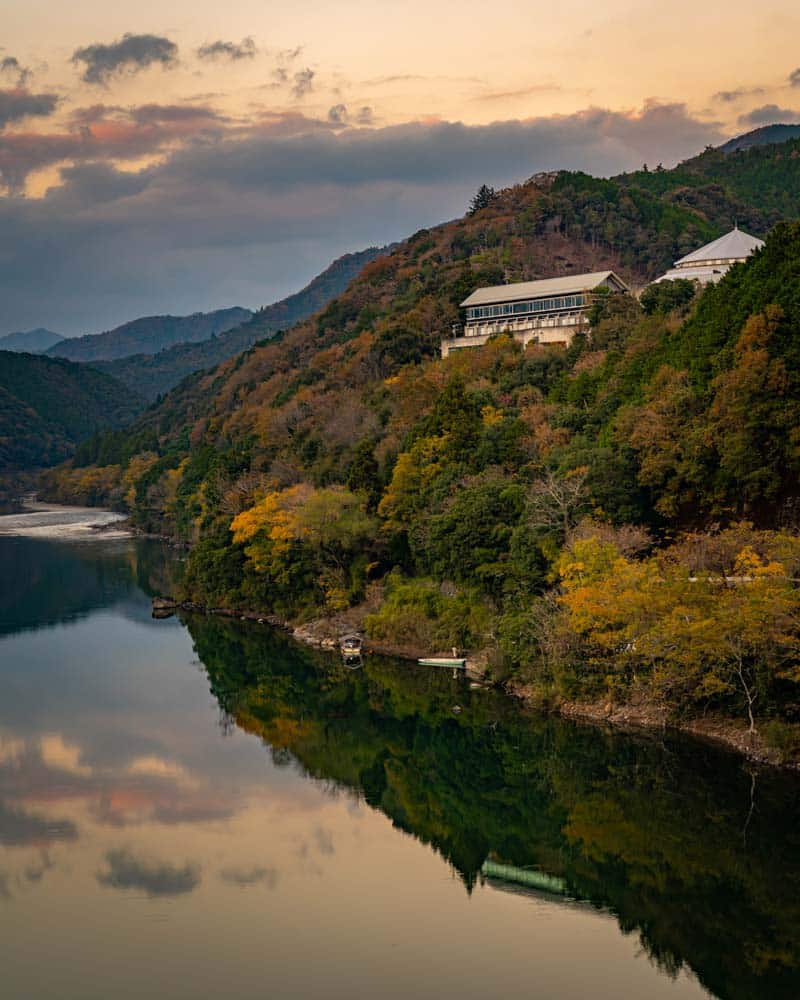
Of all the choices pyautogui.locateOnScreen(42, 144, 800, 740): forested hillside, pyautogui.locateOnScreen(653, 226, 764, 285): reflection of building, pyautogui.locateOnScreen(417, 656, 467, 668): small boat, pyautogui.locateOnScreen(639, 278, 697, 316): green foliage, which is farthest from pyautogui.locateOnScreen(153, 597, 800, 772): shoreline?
pyautogui.locateOnScreen(653, 226, 764, 285): reflection of building

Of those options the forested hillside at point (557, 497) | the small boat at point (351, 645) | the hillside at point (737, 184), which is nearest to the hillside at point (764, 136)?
the hillside at point (737, 184)

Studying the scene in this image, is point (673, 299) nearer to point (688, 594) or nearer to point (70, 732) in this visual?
point (688, 594)

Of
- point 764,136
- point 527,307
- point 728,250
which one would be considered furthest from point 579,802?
point 764,136

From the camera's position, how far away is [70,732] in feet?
103

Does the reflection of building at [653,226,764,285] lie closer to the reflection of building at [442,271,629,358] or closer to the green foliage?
the reflection of building at [442,271,629,358]

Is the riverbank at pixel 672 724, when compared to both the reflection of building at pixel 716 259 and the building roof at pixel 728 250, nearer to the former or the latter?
the reflection of building at pixel 716 259

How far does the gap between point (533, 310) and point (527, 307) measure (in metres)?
0.50

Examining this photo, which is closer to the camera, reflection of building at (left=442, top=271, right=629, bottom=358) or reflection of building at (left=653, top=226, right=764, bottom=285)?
reflection of building at (left=653, top=226, right=764, bottom=285)

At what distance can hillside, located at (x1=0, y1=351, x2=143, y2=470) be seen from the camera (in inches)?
5453

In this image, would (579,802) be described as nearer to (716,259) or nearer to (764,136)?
(716,259)

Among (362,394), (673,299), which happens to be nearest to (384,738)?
(673,299)

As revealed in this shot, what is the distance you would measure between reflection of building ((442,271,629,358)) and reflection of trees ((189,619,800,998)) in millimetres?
21320

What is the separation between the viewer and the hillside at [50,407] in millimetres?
138500

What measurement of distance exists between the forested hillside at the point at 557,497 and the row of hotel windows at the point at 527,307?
1529mm
